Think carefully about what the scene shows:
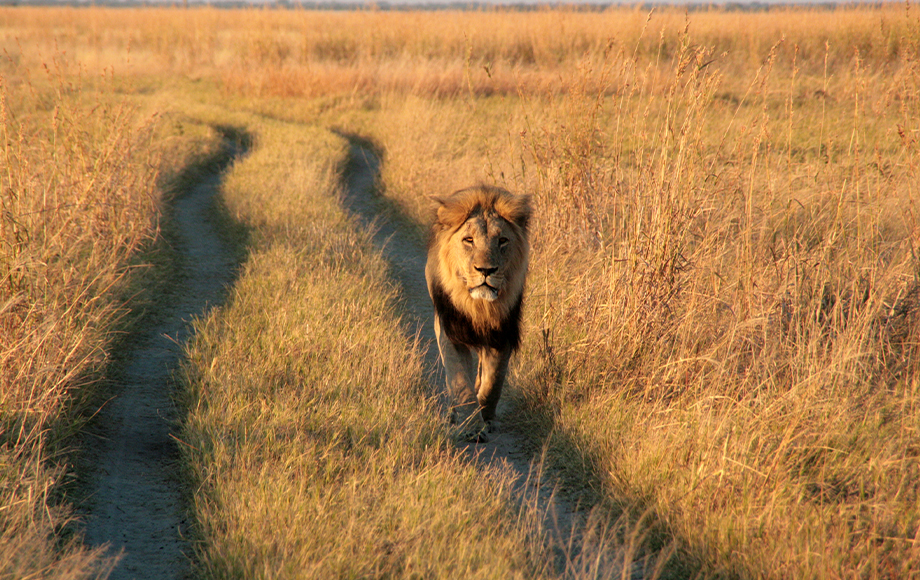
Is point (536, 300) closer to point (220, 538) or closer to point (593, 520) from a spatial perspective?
point (593, 520)

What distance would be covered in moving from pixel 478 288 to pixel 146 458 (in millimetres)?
2026

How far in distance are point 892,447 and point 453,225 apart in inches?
95.3

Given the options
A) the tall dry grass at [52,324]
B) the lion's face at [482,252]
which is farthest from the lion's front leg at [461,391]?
the tall dry grass at [52,324]

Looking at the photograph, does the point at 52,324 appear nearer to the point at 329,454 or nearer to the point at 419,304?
the point at 329,454

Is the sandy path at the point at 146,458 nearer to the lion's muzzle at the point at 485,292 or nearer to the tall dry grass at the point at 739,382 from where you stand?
the lion's muzzle at the point at 485,292

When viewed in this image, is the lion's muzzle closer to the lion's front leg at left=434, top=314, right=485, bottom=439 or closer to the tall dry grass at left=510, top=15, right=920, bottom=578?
the lion's front leg at left=434, top=314, right=485, bottom=439

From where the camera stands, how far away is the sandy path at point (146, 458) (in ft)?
9.36

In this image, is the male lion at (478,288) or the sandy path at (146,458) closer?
the sandy path at (146,458)

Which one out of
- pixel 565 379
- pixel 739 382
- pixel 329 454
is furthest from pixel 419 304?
pixel 739 382

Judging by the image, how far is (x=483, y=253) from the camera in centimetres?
353

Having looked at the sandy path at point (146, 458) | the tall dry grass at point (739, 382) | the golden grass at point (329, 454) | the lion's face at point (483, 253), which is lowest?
the sandy path at point (146, 458)

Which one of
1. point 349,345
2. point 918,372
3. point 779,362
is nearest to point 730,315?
point 779,362

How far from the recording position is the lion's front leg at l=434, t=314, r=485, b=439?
3875mm

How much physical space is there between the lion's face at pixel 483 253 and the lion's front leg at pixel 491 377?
1.36 feet
